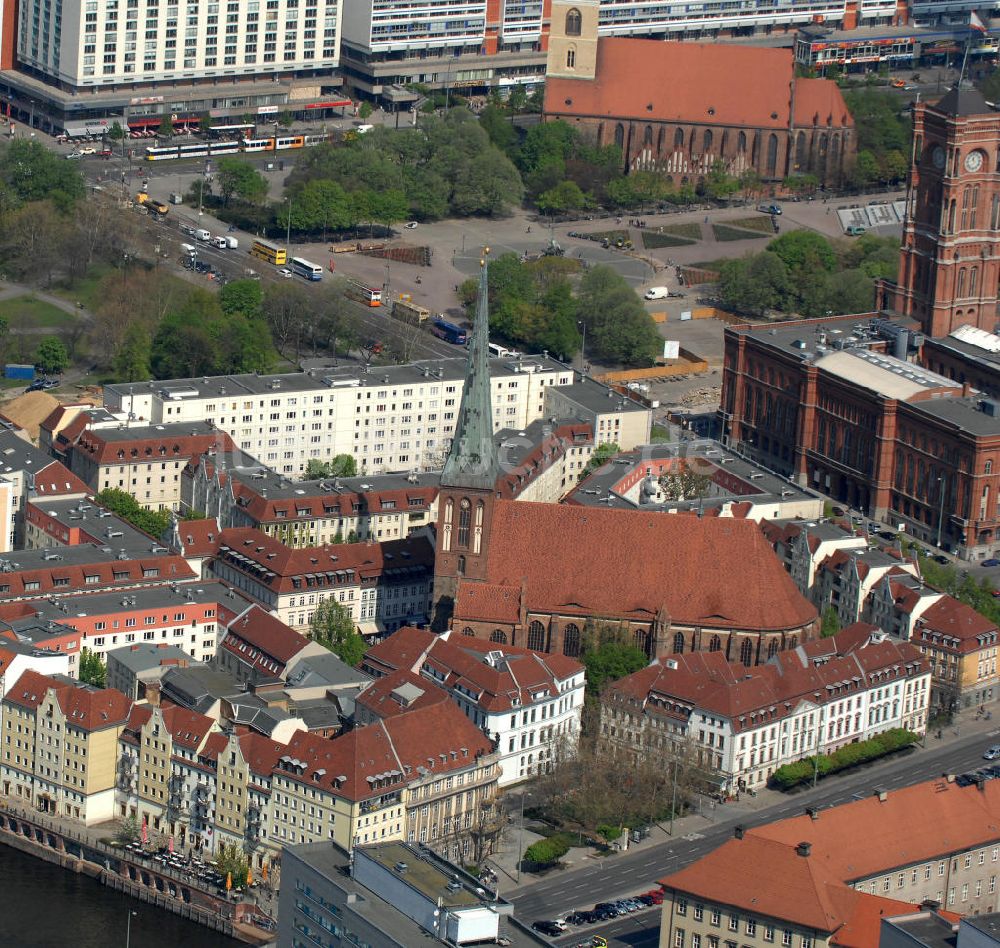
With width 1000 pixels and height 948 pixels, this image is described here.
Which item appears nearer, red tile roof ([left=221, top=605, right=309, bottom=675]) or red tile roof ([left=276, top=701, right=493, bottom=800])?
red tile roof ([left=276, top=701, right=493, bottom=800])

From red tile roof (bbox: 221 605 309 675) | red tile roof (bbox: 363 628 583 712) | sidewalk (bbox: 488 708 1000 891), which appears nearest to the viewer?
sidewalk (bbox: 488 708 1000 891)

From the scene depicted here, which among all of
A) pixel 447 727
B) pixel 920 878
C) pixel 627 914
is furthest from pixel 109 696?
pixel 920 878

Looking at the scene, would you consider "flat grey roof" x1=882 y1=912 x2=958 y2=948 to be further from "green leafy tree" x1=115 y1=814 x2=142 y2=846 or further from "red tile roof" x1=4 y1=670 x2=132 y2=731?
→ "red tile roof" x1=4 y1=670 x2=132 y2=731

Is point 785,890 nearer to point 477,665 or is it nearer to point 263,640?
point 477,665

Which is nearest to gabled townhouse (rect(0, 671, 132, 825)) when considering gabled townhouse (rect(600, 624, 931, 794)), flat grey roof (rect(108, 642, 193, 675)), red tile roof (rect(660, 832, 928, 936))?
flat grey roof (rect(108, 642, 193, 675))

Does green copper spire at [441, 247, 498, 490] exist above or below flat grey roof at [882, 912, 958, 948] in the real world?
above

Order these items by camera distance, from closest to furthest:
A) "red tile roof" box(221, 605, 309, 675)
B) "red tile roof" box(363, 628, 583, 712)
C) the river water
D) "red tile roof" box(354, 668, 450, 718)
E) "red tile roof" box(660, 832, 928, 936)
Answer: "red tile roof" box(660, 832, 928, 936) → the river water → "red tile roof" box(354, 668, 450, 718) → "red tile roof" box(363, 628, 583, 712) → "red tile roof" box(221, 605, 309, 675)

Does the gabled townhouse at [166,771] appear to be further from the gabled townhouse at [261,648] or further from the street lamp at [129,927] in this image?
the gabled townhouse at [261,648]
